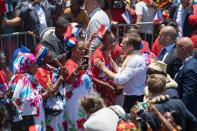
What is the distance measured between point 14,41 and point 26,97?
7.38 feet

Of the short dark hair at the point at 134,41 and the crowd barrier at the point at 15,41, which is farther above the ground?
the short dark hair at the point at 134,41

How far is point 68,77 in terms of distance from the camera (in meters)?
9.14

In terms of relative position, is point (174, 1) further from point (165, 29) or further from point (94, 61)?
point (94, 61)

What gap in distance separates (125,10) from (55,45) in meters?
3.38

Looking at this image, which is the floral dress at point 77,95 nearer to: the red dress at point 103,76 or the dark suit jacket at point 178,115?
the red dress at point 103,76

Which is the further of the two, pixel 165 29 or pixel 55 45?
pixel 165 29

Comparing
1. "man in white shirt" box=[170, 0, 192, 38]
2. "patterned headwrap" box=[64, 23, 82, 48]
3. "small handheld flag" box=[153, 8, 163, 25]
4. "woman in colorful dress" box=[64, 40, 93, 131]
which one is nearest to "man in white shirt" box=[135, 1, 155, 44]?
"small handheld flag" box=[153, 8, 163, 25]

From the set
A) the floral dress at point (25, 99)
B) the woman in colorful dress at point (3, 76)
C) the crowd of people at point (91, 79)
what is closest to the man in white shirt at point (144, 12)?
the crowd of people at point (91, 79)

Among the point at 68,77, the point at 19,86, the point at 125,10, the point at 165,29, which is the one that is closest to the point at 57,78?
the point at 68,77

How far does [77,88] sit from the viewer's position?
30.4 ft

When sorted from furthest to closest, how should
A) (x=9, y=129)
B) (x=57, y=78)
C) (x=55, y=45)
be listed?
(x=55, y=45)
(x=57, y=78)
(x=9, y=129)

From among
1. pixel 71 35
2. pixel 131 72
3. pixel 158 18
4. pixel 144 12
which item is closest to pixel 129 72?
pixel 131 72

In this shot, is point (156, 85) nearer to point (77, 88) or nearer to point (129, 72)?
point (129, 72)

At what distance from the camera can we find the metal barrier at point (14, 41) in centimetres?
1031
